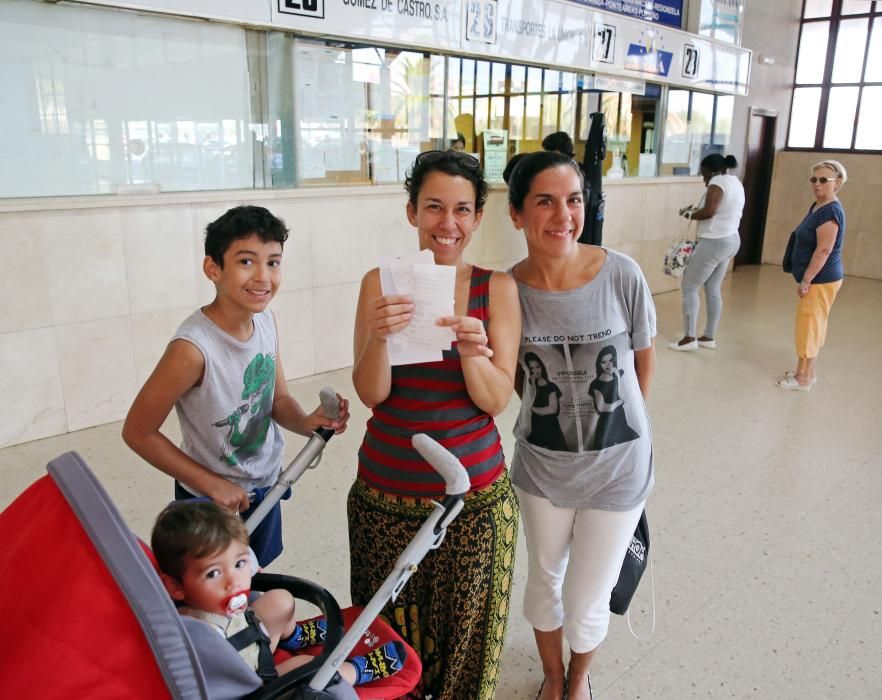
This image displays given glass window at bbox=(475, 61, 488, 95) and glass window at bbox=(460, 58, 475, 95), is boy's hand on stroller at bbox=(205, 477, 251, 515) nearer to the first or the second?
glass window at bbox=(460, 58, 475, 95)

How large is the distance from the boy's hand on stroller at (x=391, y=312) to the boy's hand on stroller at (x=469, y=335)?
66 mm

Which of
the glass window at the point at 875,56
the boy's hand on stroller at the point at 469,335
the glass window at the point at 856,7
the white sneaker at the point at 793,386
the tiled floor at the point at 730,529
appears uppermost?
the glass window at the point at 856,7

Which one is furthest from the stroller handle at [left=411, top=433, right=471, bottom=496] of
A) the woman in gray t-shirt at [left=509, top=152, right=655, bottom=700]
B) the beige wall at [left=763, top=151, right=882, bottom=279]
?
the beige wall at [left=763, top=151, right=882, bottom=279]

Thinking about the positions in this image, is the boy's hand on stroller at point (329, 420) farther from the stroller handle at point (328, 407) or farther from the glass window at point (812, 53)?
the glass window at point (812, 53)

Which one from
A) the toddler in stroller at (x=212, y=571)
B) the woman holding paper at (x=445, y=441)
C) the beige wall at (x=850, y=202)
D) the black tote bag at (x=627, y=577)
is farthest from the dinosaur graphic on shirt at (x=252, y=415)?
the beige wall at (x=850, y=202)

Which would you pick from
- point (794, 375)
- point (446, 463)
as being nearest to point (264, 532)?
point (446, 463)

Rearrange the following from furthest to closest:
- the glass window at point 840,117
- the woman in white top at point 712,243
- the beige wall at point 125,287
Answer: the glass window at point 840,117, the woman in white top at point 712,243, the beige wall at point 125,287

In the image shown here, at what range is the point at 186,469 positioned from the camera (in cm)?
159

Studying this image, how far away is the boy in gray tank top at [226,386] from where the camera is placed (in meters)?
1.60

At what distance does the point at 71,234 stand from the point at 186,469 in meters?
2.79

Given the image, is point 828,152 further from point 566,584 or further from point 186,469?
point 186,469

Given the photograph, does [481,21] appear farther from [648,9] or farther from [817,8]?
[817,8]

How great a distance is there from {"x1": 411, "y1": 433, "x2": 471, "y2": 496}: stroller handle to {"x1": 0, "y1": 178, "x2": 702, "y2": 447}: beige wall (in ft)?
10.6

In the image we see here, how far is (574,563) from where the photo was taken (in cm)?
189
